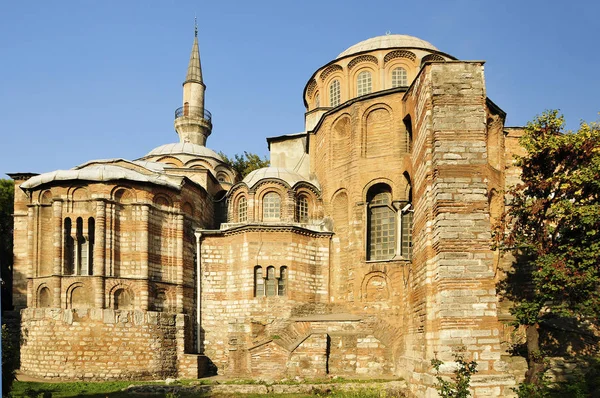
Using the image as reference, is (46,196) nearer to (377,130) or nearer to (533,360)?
(377,130)

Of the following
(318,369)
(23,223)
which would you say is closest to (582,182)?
(318,369)

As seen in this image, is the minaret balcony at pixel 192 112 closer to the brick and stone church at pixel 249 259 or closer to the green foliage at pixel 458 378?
the brick and stone church at pixel 249 259

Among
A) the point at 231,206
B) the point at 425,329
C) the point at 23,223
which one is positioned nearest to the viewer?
the point at 425,329

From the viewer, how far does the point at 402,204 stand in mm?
21250

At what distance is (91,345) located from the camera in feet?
65.4

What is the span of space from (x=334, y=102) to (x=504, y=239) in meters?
13.4

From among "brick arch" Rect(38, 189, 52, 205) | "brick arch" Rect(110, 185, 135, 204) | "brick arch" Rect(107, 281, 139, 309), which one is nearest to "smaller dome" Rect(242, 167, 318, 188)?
"brick arch" Rect(110, 185, 135, 204)

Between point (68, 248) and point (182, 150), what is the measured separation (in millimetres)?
12102

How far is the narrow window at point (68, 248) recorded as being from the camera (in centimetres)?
2094

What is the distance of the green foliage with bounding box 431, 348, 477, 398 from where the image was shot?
10.8m

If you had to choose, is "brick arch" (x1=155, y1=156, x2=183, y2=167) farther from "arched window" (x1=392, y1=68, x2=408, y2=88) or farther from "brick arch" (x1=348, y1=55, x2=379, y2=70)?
"arched window" (x1=392, y1=68, x2=408, y2=88)

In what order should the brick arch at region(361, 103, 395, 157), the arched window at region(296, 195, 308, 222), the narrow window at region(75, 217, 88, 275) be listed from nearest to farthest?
1. the narrow window at region(75, 217, 88, 275)
2. the brick arch at region(361, 103, 395, 157)
3. the arched window at region(296, 195, 308, 222)

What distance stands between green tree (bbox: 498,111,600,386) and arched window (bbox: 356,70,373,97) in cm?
1113

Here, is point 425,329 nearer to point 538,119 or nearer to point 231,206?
point 538,119
